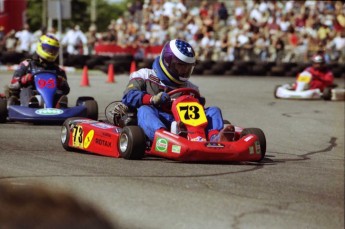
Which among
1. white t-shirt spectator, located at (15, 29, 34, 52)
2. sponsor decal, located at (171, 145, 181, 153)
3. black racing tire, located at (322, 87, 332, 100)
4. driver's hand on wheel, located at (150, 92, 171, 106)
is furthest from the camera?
white t-shirt spectator, located at (15, 29, 34, 52)

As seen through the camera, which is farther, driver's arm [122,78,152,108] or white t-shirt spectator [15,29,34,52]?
white t-shirt spectator [15,29,34,52]

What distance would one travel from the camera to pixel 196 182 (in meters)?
4.75

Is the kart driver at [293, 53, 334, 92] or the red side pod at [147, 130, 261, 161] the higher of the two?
the red side pod at [147, 130, 261, 161]

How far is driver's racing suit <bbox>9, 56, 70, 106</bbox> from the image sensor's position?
975 cm

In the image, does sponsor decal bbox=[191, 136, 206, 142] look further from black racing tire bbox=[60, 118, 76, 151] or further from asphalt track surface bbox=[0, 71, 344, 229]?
black racing tire bbox=[60, 118, 76, 151]

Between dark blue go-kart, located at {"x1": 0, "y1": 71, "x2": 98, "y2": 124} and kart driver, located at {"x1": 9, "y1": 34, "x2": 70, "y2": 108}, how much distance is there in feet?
0.31

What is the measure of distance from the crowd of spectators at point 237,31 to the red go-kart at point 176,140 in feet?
55.5

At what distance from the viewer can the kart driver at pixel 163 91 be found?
624 centimetres

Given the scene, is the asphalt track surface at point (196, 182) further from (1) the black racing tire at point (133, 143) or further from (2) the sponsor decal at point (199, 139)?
(2) the sponsor decal at point (199, 139)

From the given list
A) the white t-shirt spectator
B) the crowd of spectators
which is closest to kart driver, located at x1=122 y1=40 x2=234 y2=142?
the crowd of spectators

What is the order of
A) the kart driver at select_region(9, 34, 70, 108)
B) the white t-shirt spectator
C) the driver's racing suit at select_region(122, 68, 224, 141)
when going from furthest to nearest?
the white t-shirt spectator < the kart driver at select_region(9, 34, 70, 108) < the driver's racing suit at select_region(122, 68, 224, 141)

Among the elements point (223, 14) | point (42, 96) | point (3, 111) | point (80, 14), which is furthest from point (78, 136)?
point (80, 14)

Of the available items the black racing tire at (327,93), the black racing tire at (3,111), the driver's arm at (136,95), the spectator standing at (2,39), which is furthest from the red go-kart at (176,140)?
the spectator standing at (2,39)

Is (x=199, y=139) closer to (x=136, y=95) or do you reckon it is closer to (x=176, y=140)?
(x=176, y=140)
